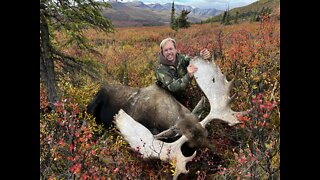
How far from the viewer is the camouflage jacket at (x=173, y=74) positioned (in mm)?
5461

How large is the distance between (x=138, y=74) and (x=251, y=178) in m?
4.08

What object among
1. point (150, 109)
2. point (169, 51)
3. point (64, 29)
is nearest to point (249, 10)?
point (169, 51)

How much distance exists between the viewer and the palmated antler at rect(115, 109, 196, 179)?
444 cm

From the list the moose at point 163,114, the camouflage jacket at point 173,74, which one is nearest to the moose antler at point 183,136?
the moose at point 163,114

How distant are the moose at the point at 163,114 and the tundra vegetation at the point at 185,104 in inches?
6.8

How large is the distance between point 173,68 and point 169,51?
288 millimetres

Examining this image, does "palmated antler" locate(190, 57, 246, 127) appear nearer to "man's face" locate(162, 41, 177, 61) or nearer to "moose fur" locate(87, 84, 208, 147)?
"moose fur" locate(87, 84, 208, 147)

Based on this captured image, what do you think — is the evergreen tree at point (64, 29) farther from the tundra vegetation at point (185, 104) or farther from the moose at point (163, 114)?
the moose at point (163, 114)

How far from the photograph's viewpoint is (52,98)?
21.8ft

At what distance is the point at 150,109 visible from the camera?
18.1 feet

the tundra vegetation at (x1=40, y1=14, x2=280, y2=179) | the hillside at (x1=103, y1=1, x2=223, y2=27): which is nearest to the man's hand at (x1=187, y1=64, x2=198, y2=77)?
the tundra vegetation at (x1=40, y1=14, x2=280, y2=179)

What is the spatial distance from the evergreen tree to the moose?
877 mm

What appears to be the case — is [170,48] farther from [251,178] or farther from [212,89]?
[251,178]

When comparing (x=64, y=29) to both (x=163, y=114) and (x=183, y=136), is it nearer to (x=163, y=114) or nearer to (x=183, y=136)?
(x=163, y=114)
